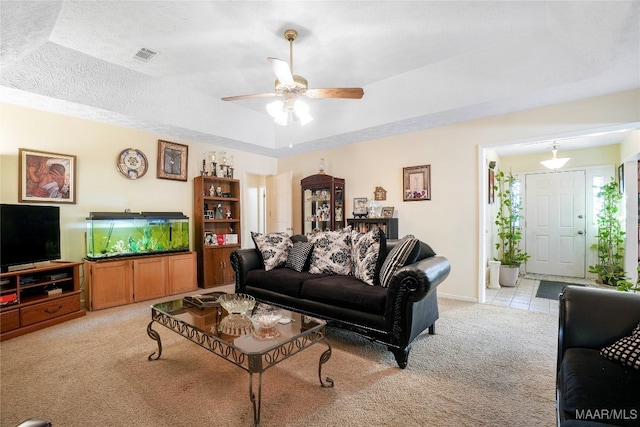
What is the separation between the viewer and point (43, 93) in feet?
9.62

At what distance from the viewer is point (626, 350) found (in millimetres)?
1215

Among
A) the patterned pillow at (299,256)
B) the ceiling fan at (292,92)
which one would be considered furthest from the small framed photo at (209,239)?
the ceiling fan at (292,92)

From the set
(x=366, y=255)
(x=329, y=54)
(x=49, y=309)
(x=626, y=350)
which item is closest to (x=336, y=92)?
(x=329, y=54)

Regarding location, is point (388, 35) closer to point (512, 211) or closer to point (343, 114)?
point (343, 114)

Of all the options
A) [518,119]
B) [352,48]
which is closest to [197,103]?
[352,48]

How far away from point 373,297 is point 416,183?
251 centimetres

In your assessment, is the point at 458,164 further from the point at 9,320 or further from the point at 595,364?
the point at 9,320

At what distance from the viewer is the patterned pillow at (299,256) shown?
3.12m

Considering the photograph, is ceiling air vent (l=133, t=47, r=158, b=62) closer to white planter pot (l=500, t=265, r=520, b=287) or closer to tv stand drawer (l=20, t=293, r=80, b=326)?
tv stand drawer (l=20, t=293, r=80, b=326)

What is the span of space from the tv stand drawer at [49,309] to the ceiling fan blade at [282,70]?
125 inches

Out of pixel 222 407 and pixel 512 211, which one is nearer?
pixel 222 407

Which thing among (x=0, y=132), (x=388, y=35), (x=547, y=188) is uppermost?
(x=388, y=35)

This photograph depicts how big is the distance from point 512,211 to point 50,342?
22.4ft

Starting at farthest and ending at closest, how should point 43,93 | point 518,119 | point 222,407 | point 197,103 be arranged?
point 197,103 < point 518,119 < point 43,93 < point 222,407
